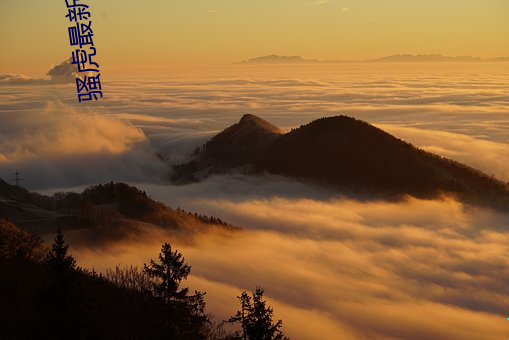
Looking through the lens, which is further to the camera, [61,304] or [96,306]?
[96,306]

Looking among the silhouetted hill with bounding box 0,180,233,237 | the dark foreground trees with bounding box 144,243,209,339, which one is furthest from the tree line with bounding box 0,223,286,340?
the silhouetted hill with bounding box 0,180,233,237

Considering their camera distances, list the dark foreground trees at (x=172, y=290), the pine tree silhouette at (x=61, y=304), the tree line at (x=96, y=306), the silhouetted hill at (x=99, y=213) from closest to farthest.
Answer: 1. the pine tree silhouette at (x=61, y=304)
2. the tree line at (x=96, y=306)
3. the dark foreground trees at (x=172, y=290)
4. the silhouetted hill at (x=99, y=213)

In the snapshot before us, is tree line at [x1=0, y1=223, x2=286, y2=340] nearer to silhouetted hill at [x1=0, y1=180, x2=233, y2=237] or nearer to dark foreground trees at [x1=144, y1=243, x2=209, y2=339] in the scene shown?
dark foreground trees at [x1=144, y1=243, x2=209, y2=339]

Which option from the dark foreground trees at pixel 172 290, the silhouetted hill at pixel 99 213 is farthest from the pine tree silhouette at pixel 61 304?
the silhouetted hill at pixel 99 213

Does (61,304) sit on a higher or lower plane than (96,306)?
lower

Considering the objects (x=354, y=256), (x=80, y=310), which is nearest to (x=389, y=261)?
(x=354, y=256)

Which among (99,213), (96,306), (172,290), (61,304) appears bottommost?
(61,304)

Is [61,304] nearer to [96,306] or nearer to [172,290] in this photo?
[172,290]

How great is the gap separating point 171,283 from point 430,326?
2761 inches

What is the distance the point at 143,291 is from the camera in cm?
6725

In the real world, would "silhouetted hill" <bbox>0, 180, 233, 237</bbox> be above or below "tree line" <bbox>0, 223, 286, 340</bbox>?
above

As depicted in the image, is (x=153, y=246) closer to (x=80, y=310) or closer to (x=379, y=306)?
(x=379, y=306)

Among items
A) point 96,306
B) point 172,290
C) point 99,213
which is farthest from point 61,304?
point 99,213

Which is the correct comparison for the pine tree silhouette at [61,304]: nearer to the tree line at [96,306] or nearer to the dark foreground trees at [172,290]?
the tree line at [96,306]
